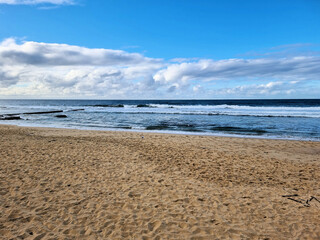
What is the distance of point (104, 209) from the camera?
479 centimetres

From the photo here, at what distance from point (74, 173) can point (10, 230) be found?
3092mm

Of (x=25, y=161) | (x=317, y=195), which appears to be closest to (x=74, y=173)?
(x=25, y=161)

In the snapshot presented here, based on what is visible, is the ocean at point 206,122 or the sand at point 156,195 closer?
the sand at point 156,195

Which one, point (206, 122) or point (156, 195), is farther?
point (206, 122)

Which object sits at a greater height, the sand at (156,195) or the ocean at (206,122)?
the ocean at (206,122)

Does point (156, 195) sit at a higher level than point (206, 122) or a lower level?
lower

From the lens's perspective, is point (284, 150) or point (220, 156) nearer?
point (220, 156)

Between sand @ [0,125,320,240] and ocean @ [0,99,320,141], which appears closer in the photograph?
sand @ [0,125,320,240]

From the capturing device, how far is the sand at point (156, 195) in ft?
13.4

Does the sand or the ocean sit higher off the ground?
the ocean

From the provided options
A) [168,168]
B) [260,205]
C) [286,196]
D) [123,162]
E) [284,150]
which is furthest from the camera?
[284,150]

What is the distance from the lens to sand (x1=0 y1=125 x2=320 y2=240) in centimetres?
409

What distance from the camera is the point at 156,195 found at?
18.2 feet

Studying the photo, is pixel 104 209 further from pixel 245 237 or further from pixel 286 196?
pixel 286 196
